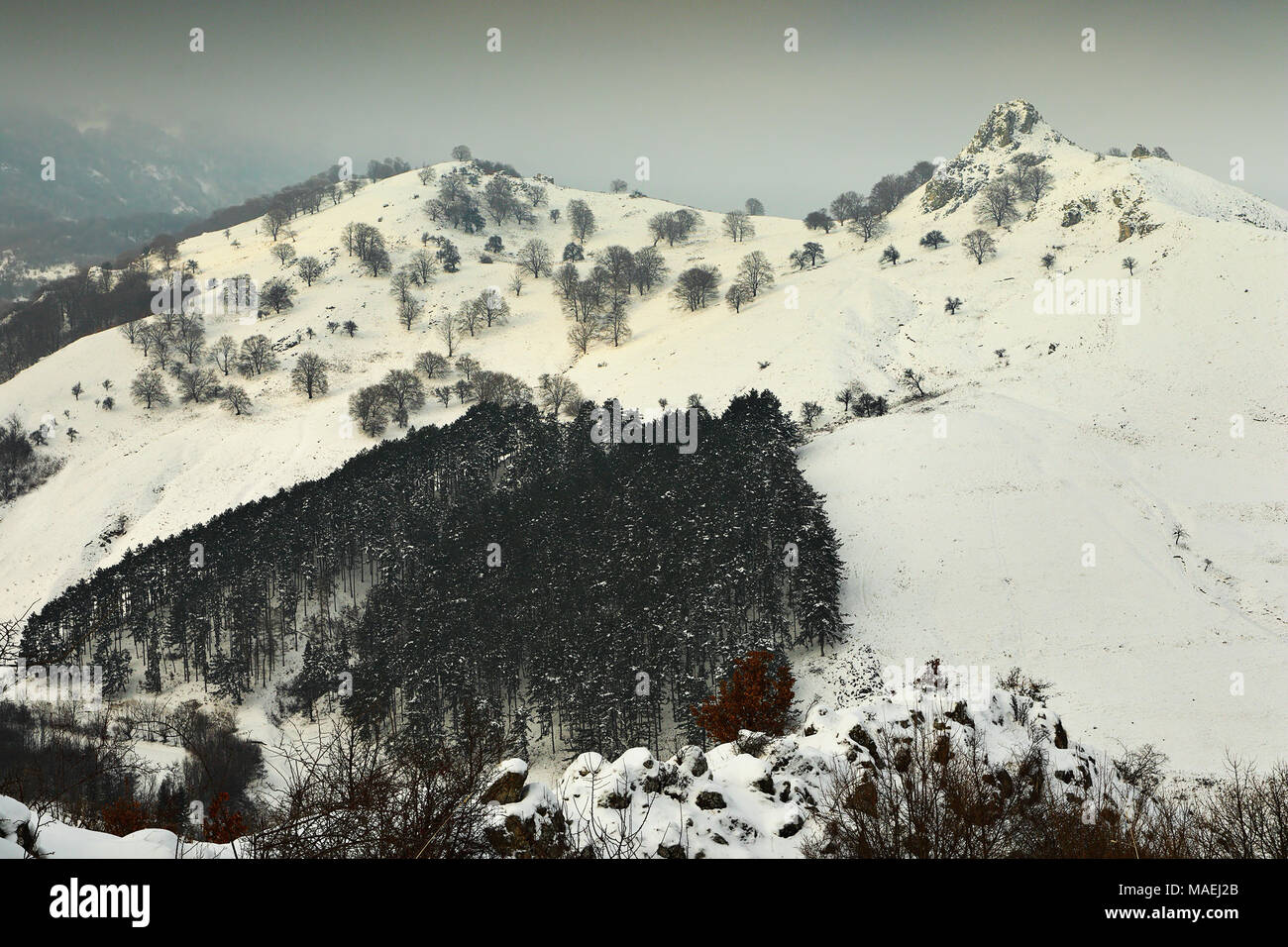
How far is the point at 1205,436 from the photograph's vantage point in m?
63.6

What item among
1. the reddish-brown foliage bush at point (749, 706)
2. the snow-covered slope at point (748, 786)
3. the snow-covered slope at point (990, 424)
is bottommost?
the reddish-brown foliage bush at point (749, 706)

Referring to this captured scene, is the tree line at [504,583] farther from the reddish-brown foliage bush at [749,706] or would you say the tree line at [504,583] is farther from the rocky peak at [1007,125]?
the rocky peak at [1007,125]

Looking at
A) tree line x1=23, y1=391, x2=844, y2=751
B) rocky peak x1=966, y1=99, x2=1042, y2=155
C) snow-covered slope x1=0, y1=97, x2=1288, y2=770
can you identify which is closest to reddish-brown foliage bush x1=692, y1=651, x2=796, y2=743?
tree line x1=23, y1=391, x2=844, y2=751

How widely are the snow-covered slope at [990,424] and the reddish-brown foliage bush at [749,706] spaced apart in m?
7.62

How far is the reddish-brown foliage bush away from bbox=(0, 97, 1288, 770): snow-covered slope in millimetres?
7621

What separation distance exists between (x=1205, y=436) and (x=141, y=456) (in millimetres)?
125365

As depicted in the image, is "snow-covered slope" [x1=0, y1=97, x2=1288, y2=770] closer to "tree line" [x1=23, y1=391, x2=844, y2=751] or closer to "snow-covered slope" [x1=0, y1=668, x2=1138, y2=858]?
"tree line" [x1=23, y1=391, x2=844, y2=751]

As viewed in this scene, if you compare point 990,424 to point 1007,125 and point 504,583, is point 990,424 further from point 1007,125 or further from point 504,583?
point 1007,125

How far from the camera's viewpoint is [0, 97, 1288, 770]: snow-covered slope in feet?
147

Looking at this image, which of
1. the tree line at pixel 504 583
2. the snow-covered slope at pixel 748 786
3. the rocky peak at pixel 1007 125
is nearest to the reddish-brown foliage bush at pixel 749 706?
the tree line at pixel 504 583

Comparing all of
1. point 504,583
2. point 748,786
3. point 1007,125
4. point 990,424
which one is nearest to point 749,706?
point 748,786

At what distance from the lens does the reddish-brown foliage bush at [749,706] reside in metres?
34.4

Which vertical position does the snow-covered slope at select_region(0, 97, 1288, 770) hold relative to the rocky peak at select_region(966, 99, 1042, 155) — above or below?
below
